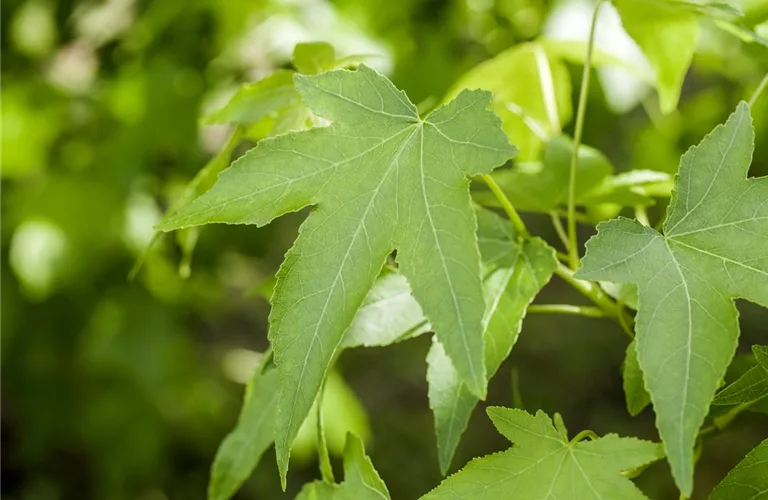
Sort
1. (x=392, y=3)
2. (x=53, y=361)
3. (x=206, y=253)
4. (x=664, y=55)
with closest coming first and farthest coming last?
(x=664, y=55) → (x=392, y=3) → (x=206, y=253) → (x=53, y=361)

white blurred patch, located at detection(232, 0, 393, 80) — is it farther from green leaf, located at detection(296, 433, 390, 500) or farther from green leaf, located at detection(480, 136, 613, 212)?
green leaf, located at detection(296, 433, 390, 500)

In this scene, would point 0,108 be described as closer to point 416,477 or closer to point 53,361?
point 53,361

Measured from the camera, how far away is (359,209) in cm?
64

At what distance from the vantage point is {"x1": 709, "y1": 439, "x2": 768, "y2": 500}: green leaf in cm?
60

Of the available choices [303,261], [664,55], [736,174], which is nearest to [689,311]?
[736,174]

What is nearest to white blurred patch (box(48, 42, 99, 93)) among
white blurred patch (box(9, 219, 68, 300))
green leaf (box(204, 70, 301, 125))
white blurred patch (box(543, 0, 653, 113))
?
white blurred patch (box(9, 219, 68, 300))

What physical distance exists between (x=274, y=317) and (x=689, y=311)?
0.91 ft

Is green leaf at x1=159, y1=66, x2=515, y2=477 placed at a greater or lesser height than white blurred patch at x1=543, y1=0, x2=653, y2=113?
greater

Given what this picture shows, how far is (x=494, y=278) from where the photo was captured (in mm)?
734

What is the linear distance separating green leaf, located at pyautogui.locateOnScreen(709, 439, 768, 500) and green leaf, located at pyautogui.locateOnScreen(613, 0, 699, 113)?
50cm

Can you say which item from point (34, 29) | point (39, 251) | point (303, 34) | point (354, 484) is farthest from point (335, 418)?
point (354, 484)

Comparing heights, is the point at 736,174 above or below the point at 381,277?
above

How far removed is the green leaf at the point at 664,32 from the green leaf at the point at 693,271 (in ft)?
1.21

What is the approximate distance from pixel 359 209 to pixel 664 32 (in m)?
0.51
